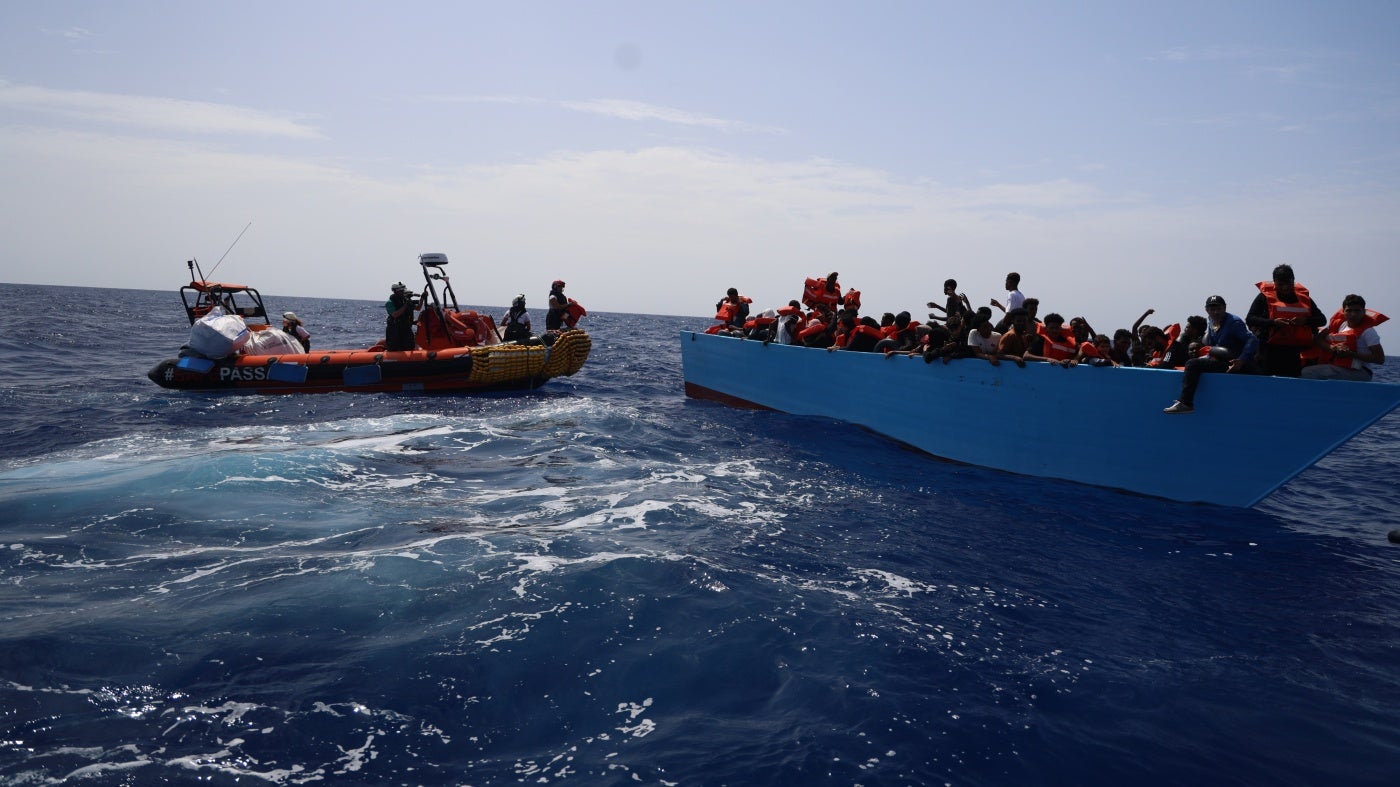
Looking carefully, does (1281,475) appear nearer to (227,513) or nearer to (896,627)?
(896,627)

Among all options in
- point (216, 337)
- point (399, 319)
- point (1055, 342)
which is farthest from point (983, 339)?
point (216, 337)

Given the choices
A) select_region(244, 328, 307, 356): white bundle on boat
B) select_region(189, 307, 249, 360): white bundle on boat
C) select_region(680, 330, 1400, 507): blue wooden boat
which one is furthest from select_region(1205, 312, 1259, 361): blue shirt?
select_region(189, 307, 249, 360): white bundle on boat

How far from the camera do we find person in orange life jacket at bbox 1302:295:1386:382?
26.4 feet

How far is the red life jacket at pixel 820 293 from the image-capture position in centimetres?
1577

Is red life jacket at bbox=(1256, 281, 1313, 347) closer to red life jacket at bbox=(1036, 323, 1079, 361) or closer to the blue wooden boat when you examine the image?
the blue wooden boat

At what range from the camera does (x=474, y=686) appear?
4.47 m

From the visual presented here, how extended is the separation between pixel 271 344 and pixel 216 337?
49.9 inches

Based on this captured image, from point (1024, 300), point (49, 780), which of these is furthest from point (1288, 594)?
point (49, 780)

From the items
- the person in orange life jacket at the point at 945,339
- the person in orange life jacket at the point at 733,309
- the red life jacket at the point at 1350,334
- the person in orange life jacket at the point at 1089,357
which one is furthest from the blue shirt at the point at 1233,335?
the person in orange life jacket at the point at 733,309

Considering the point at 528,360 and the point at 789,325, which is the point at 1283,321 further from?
the point at 528,360

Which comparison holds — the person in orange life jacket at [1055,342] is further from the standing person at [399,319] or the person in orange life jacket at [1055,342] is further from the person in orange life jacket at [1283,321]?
the standing person at [399,319]

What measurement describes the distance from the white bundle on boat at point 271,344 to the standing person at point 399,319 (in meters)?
1.88

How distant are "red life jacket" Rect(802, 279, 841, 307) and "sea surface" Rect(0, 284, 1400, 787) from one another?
5916 mm

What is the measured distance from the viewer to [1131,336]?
11258 millimetres
